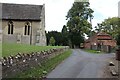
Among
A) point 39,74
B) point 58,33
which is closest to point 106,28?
point 58,33

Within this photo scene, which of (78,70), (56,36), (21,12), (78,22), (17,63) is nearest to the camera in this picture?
(17,63)

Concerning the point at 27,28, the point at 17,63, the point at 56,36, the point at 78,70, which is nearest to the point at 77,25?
the point at 56,36

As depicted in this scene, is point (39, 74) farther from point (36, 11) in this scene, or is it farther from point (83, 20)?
point (83, 20)

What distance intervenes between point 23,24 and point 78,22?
90.7 feet

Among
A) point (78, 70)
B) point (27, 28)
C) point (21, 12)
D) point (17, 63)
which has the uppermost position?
point (21, 12)

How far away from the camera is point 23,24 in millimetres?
51344

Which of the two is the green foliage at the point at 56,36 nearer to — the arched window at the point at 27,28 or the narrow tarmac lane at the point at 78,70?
the arched window at the point at 27,28

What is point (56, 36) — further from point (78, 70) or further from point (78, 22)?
point (78, 70)

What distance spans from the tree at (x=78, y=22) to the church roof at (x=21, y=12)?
82.3ft

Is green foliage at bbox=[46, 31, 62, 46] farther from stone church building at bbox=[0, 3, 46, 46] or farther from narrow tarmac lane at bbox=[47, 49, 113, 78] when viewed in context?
narrow tarmac lane at bbox=[47, 49, 113, 78]

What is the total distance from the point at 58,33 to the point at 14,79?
2946 inches

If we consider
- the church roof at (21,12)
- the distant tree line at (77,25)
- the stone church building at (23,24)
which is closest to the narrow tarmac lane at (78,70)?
the stone church building at (23,24)

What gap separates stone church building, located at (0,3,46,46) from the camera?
167 ft

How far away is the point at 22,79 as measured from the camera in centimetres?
1247
